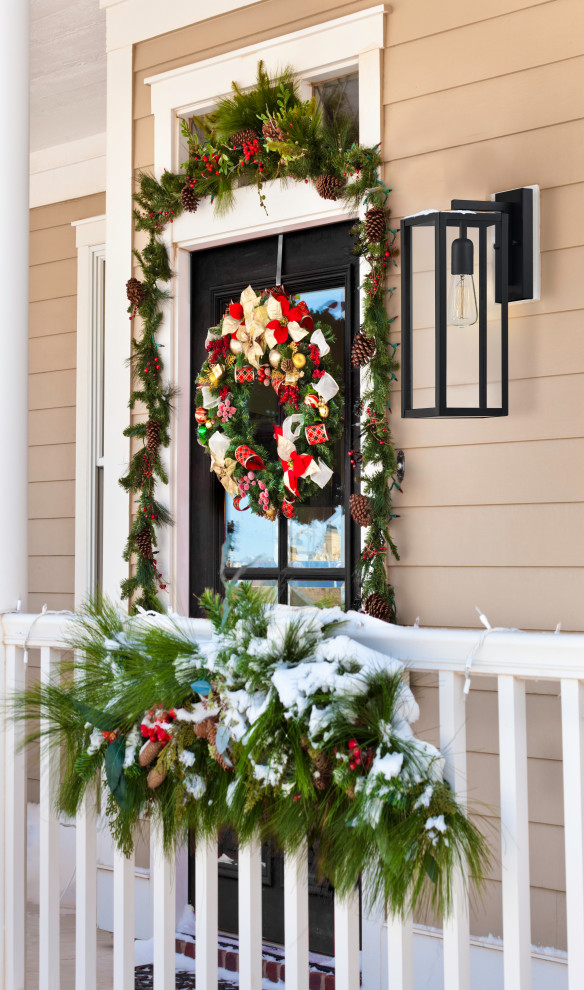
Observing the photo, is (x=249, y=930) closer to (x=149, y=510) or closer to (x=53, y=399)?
(x=149, y=510)

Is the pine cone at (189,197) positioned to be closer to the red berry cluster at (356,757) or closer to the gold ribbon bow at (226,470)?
the gold ribbon bow at (226,470)

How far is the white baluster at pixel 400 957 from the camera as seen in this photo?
56.4 inches

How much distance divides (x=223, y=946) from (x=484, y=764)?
1.13 m

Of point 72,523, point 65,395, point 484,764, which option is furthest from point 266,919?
point 65,395

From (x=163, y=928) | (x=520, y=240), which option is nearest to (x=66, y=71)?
(x=520, y=240)

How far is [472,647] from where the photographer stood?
1.46 metres

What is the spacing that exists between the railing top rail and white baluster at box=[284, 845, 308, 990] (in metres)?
0.36

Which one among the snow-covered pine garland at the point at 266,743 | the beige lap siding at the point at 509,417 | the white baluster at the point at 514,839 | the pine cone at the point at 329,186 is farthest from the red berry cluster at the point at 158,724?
the pine cone at the point at 329,186

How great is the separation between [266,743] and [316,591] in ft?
5.40

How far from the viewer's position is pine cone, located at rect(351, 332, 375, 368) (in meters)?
2.74

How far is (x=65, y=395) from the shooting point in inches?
172

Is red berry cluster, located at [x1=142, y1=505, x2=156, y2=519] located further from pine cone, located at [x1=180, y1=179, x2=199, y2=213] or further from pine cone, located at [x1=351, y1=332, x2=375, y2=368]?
pine cone, located at [x1=180, y1=179, x2=199, y2=213]

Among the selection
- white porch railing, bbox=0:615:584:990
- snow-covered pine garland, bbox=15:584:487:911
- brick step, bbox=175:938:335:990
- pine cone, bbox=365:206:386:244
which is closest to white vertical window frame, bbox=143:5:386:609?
pine cone, bbox=365:206:386:244

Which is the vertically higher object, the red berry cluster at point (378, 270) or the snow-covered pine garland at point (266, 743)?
the red berry cluster at point (378, 270)
